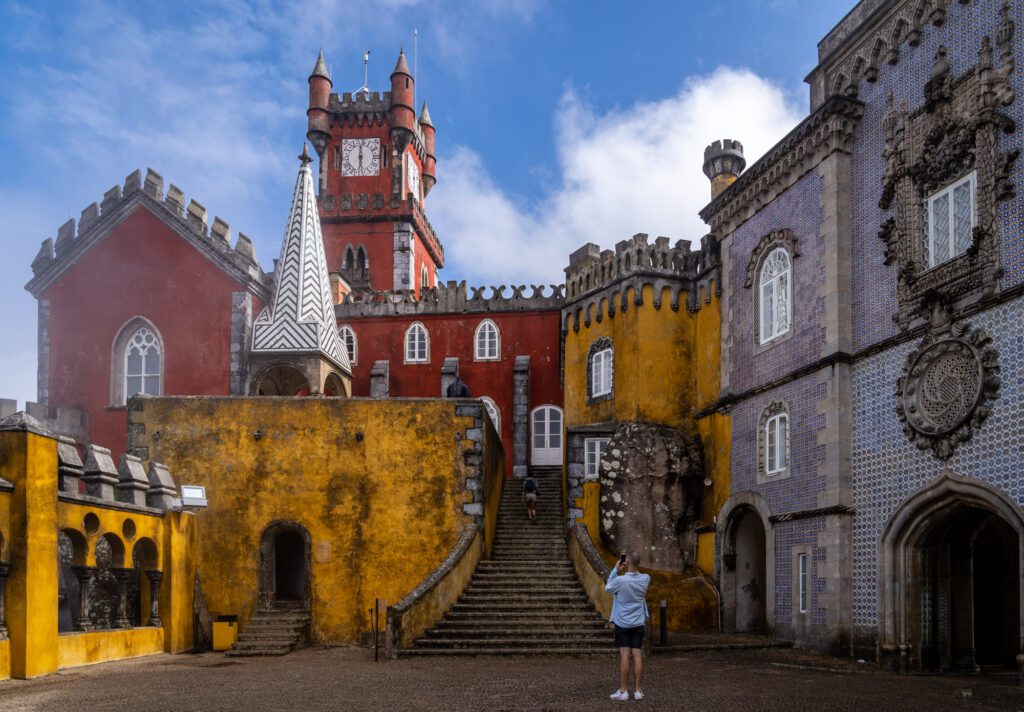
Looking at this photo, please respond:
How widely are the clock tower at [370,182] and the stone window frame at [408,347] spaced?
653cm

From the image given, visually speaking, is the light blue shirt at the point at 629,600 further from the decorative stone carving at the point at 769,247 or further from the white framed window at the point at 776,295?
the decorative stone carving at the point at 769,247

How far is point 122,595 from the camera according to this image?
15.4 metres

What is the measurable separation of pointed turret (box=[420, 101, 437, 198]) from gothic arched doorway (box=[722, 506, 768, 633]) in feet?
82.1

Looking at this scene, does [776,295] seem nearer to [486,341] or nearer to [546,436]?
[546,436]

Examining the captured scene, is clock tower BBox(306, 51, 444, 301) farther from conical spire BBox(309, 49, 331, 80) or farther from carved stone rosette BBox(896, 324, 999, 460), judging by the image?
carved stone rosette BBox(896, 324, 999, 460)

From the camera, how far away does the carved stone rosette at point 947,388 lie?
1408cm

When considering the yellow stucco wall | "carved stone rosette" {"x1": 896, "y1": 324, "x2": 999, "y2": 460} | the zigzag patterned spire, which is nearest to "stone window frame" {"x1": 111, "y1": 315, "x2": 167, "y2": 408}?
the zigzag patterned spire

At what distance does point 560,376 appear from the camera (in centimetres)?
2973

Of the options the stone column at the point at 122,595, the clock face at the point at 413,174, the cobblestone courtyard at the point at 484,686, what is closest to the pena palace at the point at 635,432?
the stone column at the point at 122,595

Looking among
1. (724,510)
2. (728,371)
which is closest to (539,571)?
(724,510)

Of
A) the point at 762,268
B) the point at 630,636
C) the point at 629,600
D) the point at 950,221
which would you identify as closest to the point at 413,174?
the point at 762,268

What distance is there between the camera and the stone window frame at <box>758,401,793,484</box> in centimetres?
1869

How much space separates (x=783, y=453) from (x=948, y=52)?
7.36 m

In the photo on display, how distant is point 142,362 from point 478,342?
917 cm
